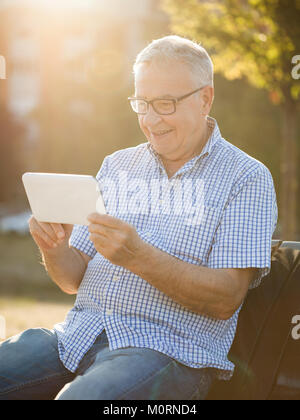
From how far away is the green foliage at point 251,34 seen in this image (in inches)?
239

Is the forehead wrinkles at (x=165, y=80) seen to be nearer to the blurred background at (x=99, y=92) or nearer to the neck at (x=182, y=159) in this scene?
the neck at (x=182, y=159)

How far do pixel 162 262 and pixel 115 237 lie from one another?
0.67ft

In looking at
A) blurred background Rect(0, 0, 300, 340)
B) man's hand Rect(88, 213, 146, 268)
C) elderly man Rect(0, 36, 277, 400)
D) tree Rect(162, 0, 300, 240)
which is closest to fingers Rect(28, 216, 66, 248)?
elderly man Rect(0, 36, 277, 400)

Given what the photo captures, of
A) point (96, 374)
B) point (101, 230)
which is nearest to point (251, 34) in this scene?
point (101, 230)

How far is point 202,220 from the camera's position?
93.7 inches

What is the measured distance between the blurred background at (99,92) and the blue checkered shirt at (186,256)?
3.00m

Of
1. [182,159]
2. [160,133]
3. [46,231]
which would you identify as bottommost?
[46,231]

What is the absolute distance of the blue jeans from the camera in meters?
2.03

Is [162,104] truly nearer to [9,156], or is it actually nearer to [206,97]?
[206,97]

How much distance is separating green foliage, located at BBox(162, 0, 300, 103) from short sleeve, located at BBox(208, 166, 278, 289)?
4.05 meters

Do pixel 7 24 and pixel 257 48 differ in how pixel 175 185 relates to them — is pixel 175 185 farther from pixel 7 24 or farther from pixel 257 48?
pixel 7 24

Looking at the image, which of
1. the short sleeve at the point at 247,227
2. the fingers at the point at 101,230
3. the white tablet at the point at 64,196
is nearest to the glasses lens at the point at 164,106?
the short sleeve at the point at 247,227

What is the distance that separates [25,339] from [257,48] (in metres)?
4.81

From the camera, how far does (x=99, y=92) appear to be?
1653cm
